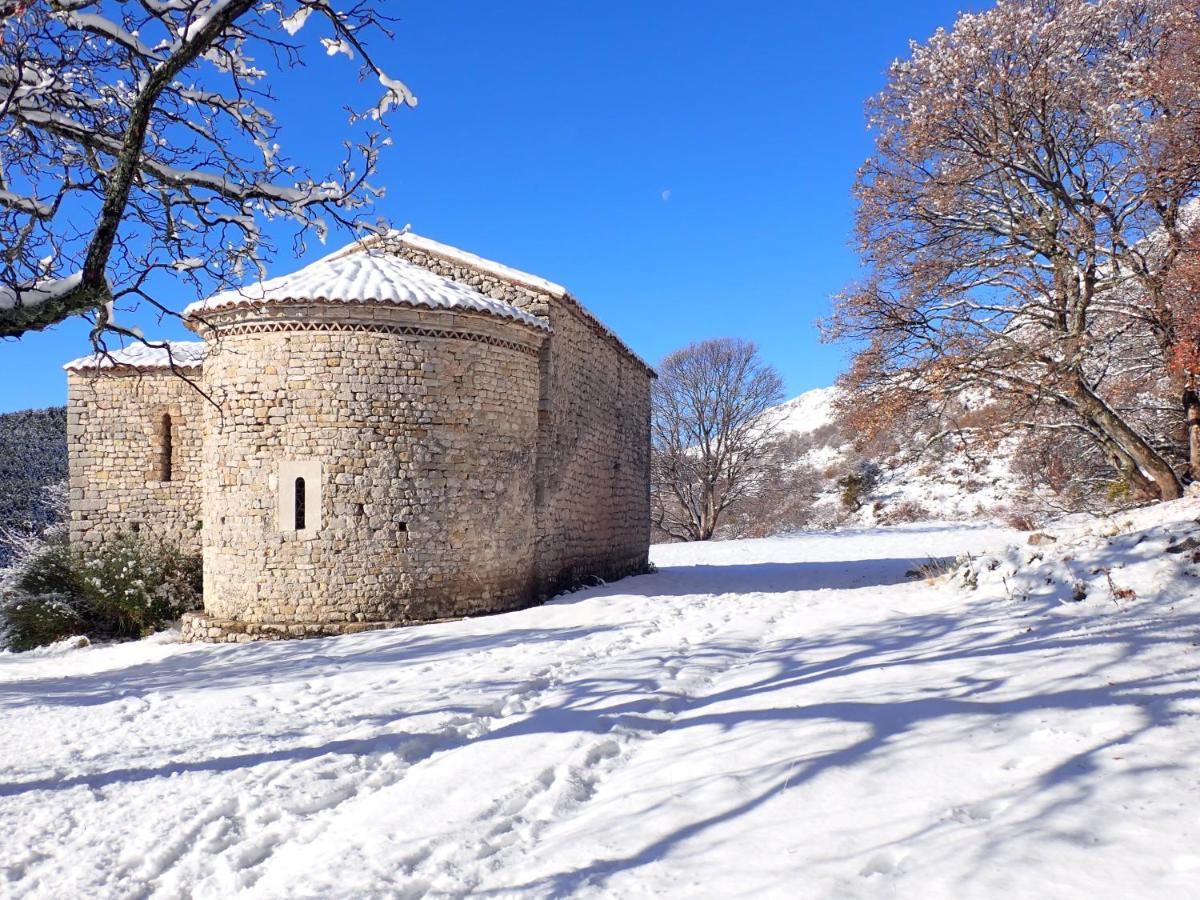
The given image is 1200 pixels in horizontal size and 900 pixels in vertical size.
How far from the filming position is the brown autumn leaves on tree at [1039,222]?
899 centimetres

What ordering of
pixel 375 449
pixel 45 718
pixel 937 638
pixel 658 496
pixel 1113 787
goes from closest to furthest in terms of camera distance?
pixel 1113 787
pixel 45 718
pixel 937 638
pixel 375 449
pixel 658 496

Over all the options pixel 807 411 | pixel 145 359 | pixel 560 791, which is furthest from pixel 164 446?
pixel 807 411

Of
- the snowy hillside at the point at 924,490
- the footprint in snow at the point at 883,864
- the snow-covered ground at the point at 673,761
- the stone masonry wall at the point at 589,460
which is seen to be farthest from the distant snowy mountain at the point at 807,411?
the footprint in snow at the point at 883,864

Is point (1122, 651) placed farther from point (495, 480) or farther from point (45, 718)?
point (45, 718)

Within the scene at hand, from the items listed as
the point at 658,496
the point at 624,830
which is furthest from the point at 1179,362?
the point at 658,496

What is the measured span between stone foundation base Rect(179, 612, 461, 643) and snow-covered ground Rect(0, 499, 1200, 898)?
4.66 feet

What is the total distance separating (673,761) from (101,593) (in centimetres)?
1146

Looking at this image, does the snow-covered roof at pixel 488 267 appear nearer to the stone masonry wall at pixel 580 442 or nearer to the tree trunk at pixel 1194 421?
the stone masonry wall at pixel 580 442

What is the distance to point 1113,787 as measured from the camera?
3211 millimetres

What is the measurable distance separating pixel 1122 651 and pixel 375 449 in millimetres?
7897

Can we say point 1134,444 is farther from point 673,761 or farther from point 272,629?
point 272,629

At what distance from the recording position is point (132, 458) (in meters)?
12.7

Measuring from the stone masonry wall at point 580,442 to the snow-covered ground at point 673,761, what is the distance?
13.4 feet

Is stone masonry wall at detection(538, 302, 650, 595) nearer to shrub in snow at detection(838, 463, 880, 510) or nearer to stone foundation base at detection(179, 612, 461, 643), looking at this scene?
stone foundation base at detection(179, 612, 461, 643)
